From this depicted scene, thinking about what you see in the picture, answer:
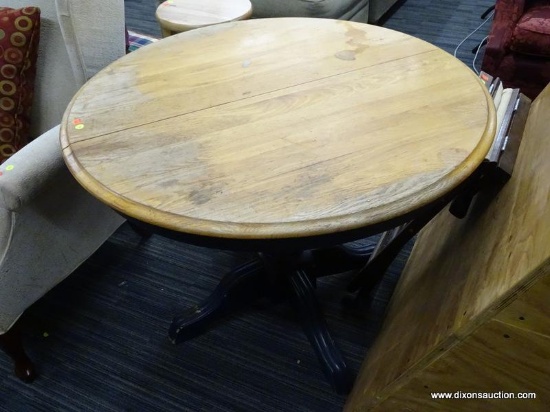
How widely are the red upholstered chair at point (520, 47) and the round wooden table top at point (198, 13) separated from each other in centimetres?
105

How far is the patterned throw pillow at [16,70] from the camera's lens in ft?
4.00

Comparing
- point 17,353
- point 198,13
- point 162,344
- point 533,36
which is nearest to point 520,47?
point 533,36

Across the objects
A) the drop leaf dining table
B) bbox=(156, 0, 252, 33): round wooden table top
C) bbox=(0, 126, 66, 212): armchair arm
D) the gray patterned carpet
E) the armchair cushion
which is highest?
the drop leaf dining table

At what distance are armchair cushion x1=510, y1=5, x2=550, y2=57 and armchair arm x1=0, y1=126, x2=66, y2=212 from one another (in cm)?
178

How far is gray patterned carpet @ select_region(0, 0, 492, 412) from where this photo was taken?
1157 mm

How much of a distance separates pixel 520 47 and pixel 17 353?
2.08 meters

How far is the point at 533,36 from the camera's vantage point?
184 cm

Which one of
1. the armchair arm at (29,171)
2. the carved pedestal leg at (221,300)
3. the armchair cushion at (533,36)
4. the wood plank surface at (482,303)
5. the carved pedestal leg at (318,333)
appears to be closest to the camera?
the wood plank surface at (482,303)

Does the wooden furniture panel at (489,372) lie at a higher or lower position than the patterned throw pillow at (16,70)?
lower

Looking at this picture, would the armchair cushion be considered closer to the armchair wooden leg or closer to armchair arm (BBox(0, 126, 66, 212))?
armchair arm (BBox(0, 126, 66, 212))

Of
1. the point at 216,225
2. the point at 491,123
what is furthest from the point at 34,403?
the point at 491,123

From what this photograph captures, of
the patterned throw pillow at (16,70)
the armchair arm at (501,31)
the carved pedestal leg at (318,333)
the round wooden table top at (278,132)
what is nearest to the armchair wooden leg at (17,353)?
the patterned throw pillow at (16,70)

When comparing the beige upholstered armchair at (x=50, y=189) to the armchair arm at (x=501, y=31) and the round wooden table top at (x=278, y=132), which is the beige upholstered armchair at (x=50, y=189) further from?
the armchair arm at (x=501, y=31)

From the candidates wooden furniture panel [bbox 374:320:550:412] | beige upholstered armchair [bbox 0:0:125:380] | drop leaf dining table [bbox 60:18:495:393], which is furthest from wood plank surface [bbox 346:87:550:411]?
beige upholstered armchair [bbox 0:0:125:380]
